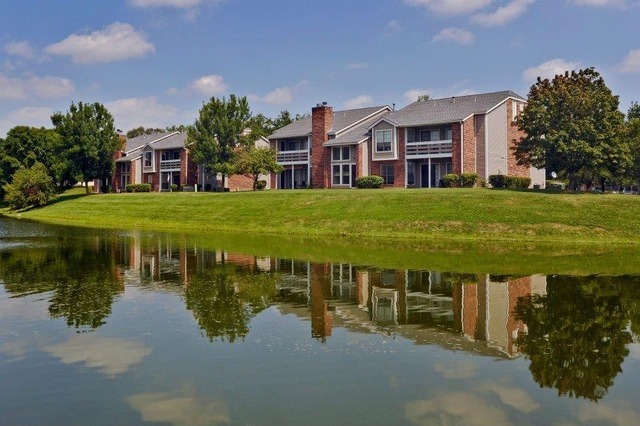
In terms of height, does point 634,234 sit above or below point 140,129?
below

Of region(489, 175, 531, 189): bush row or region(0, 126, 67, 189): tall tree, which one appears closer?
region(489, 175, 531, 189): bush row

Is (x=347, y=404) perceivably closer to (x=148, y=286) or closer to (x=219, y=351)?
(x=219, y=351)

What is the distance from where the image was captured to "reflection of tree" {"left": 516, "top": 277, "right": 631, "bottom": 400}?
452 inches

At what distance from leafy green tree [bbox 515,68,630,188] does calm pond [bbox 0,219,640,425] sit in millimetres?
30074

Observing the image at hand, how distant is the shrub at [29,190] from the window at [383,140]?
4251 cm

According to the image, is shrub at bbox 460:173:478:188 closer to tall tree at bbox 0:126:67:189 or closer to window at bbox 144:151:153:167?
window at bbox 144:151:153:167

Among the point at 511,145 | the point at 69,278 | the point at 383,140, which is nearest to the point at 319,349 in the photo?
the point at 69,278

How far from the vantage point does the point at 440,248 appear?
112ft

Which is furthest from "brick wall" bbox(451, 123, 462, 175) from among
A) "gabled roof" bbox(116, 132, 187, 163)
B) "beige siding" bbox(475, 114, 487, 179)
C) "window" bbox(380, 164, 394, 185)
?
"gabled roof" bbox(116, 132, 187, 163)

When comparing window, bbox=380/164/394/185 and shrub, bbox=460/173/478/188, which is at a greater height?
window, bbox=380/164/394/185

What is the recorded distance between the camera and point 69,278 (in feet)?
74.6

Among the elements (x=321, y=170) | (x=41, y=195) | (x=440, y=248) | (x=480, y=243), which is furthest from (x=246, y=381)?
(x=41, y=195)

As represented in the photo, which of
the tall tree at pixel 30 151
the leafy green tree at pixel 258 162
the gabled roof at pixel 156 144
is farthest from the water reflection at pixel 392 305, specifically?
the gabled roof at pixel 156 144

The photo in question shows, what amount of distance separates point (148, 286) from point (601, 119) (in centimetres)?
4282
